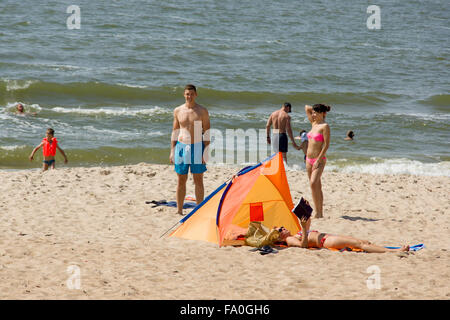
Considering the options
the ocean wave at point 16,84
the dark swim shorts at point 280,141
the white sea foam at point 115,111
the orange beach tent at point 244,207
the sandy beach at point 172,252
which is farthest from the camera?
the ocean wave at point 16,84

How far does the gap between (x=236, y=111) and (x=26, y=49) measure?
38.7 ft

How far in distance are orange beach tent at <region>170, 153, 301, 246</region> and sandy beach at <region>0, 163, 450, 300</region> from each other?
0.26 m

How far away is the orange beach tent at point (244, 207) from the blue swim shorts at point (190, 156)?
2.00ft

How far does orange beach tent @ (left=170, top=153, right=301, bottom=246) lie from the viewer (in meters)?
7.07

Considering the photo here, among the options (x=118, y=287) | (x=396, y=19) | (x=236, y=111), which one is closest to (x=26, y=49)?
(x=236, y=111)

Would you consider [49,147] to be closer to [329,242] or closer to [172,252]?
[172,252]

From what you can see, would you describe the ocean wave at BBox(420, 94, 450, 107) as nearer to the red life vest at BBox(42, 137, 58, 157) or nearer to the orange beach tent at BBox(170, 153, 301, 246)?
the red life vest at BBox(42, 137, 58, 157)

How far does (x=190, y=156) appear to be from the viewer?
7.74 metres

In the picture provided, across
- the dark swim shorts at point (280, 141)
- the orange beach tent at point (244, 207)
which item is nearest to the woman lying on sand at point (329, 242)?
the orange beach tent at point (244, 207)

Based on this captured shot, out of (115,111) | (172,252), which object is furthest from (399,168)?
(115,111)

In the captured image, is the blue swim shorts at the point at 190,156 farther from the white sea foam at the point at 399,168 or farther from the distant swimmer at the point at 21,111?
the distant swimmer at the point at 21,111

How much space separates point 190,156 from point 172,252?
1.69 metres

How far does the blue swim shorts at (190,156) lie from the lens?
25.3ft
